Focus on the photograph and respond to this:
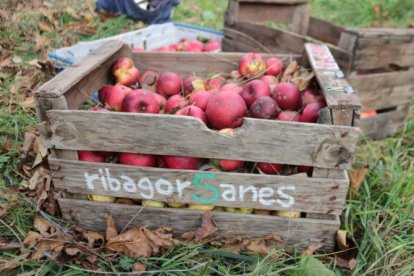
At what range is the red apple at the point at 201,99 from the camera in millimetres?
1893

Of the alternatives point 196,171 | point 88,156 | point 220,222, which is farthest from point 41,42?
point 220,222

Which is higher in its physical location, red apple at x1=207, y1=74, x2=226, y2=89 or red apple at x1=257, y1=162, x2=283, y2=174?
red apple at x1=207, y1=74, x2=226, y2=89

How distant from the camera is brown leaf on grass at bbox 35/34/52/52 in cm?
302

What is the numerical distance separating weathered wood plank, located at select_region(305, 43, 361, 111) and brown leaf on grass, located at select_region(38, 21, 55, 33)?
7.54 feet

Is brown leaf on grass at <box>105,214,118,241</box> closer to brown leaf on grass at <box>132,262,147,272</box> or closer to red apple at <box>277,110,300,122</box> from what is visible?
brown leaf on grass at <box>132,262,147,272</box>

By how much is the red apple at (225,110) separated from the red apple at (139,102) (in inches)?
12.7

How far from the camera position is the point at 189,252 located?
1.74 metres

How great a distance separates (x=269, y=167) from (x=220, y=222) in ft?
1.12

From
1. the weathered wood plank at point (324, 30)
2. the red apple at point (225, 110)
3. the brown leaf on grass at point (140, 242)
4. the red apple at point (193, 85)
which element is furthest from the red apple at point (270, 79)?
the weathered wood plank at point (324, 30)

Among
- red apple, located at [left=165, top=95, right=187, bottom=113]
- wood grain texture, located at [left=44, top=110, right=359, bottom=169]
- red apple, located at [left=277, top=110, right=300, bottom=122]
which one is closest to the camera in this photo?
wood grain texture, located at [left=44, top=110, right=359, bottom=169]

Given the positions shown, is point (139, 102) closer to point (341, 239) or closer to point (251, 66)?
point (251, 66)

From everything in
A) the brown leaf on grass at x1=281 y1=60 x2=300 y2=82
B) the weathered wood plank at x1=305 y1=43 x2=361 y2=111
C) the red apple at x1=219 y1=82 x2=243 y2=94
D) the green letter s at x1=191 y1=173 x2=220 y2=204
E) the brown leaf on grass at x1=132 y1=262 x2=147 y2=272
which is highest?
the weathered wood plank at x1=305 y1=43 x2=361 y2=111

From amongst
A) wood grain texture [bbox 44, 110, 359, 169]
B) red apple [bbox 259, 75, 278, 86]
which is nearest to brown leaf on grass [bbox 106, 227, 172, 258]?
wood grain texture [bbox 44, 110, 359, 169]

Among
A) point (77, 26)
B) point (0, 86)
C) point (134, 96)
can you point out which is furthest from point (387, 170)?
point (77, 26)
